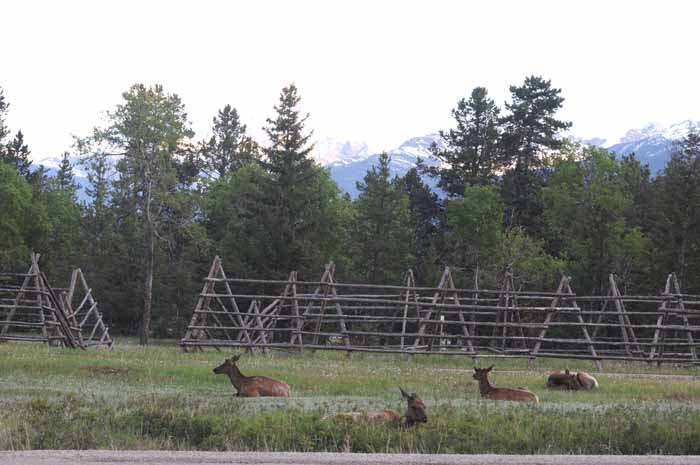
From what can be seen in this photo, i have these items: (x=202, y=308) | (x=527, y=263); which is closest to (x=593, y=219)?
(x=527, y=263)

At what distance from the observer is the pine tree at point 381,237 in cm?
5250

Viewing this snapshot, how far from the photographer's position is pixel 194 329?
24.4 m

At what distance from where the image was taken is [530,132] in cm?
6525

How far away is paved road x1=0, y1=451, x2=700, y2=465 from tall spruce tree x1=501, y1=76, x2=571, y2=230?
56.6m

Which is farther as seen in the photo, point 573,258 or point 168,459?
point 573,258

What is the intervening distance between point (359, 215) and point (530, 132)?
1695 cm

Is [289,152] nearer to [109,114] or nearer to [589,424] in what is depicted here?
[109,114]

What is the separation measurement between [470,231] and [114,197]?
71.0 feet

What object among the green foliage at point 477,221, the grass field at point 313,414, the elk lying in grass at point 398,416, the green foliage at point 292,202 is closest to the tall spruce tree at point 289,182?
the green foliage at point 292,202

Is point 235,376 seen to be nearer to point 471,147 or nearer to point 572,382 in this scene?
point 572,382

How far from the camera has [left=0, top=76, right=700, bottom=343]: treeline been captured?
47.2 metres

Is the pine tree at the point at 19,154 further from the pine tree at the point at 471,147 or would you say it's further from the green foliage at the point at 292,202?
the pine tree at the point at 471,147

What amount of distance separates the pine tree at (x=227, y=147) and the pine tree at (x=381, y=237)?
74.9ft

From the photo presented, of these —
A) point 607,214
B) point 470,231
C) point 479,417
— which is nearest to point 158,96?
point 470,231
